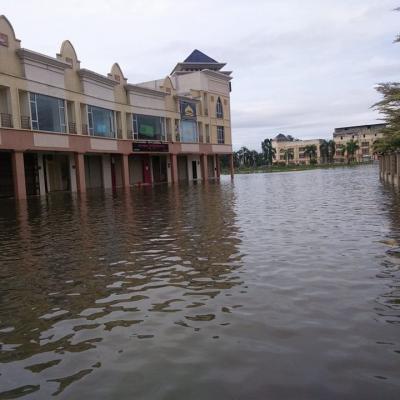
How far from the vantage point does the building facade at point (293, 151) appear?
543ft

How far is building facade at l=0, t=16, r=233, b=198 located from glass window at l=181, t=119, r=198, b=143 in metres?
0.12

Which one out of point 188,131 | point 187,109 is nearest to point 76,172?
point 188,131

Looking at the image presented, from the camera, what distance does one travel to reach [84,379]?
12.4 feet

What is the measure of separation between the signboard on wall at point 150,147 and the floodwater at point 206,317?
36.0m

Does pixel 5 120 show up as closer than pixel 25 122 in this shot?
Yes

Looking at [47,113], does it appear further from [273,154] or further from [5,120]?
[273,154]

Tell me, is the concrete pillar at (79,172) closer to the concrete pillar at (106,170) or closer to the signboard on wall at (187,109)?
the concrete pillar at (106,170)

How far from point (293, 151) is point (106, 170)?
13063cm

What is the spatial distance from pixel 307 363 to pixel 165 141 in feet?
159

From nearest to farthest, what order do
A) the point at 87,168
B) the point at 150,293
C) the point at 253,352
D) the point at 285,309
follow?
the point at 253,352
the point at 285,309
the point at 150,293
the point at 87,168

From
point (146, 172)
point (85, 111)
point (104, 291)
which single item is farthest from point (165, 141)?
point (104, 291)

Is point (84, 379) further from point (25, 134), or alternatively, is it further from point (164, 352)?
point (25, 134)

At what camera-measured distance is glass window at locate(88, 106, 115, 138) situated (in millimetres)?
39875

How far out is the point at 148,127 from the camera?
48.8 metres
